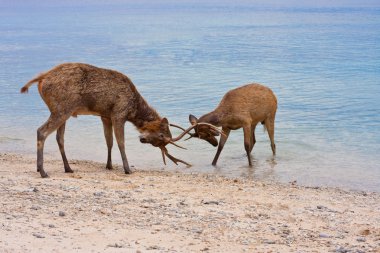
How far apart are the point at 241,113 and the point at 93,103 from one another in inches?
113

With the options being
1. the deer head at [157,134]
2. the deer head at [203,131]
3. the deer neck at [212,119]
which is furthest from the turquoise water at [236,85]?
the deer head at [157,134]

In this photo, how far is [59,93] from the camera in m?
11.5

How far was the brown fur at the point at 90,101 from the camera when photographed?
11.5 meters

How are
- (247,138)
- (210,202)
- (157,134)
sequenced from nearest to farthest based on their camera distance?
(210,202) < (157,134) < (247,138)

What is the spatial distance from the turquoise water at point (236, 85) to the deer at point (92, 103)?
1266 millimetres

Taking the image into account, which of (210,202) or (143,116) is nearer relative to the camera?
(210,202)

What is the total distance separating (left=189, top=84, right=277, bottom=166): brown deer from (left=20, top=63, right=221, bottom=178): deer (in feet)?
3.03

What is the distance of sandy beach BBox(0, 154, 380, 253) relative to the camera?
26.2ft

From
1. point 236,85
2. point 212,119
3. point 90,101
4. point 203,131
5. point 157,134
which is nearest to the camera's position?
point 90,101

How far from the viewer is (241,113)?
13.6 metres

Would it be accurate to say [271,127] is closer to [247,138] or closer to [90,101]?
[247,138]

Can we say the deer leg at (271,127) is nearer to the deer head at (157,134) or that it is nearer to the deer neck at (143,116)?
the deer head at (157,134)

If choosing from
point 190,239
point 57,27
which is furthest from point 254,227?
point 57,27

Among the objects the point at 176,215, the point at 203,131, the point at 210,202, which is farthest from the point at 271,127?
the point at 176,215
